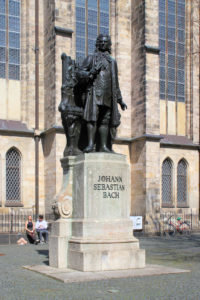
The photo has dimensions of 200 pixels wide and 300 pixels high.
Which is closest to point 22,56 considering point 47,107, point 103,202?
point 47,107

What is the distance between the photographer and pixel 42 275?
8.65m

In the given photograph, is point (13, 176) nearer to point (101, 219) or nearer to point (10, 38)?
point (10, 38)

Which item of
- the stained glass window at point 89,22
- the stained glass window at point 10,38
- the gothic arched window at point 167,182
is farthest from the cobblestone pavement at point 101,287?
the stained glass window at point 89,22

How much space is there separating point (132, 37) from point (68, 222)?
58.3 feet

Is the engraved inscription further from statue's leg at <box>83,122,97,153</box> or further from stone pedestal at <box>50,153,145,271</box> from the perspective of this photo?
statue's leg at <box>83,122,97,153</box>

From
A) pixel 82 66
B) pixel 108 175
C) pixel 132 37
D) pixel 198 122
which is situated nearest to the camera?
pixel 108 175

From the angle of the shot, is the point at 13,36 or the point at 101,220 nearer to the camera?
the point at 101,220

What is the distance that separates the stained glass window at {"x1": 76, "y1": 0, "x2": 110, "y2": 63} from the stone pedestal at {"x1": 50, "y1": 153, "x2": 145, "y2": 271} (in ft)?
52.7

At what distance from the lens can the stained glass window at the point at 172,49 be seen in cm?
2681

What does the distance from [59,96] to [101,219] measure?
13.7 metres

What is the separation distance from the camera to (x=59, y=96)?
2216 cm

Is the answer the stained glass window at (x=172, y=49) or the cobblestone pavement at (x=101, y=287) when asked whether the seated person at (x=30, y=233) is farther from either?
the stained glass window at (x=172, y=49)

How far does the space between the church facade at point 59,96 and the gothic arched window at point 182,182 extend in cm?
6

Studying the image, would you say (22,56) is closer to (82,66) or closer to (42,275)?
(82,66)
